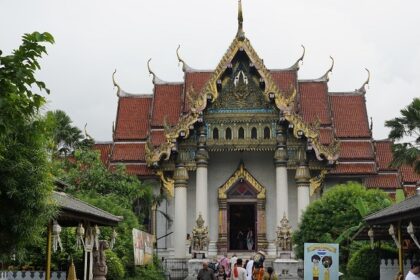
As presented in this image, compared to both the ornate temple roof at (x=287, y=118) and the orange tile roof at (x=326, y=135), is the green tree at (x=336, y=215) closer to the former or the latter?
the ornate temple roof at (x=287, y=118)

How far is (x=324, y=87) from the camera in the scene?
36.8 metres

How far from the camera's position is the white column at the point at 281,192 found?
31.6 metres

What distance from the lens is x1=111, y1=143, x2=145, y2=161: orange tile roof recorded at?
114 feet

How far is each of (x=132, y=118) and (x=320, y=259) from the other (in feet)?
59.7

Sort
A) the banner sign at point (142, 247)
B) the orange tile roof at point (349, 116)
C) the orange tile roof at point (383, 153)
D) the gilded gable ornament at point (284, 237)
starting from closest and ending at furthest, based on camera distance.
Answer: the banner sign at point (142, 247)
the gilded gable ornament at point (284, 237)
the orange tile roof at point (383, 153)
the orange tile roof at point (349, 116)

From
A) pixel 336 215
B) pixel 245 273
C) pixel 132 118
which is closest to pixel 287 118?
pixel 336 215

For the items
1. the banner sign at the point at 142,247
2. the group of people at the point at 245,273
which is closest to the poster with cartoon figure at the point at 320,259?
the group of people at the point at 245,273

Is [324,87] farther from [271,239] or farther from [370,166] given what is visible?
[271,239]

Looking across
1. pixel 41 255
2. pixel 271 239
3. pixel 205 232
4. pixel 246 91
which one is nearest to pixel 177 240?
pixel 205 232

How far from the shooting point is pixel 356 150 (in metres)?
34.2

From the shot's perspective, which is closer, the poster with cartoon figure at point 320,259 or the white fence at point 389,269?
the poster with cartoon figure at point 320,259

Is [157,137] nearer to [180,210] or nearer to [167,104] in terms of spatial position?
[167,104]

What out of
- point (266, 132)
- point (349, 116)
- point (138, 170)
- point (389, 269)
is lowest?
point (389, 269)

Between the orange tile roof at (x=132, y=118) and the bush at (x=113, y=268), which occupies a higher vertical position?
the orange tile roof at (x=132, y=118)
